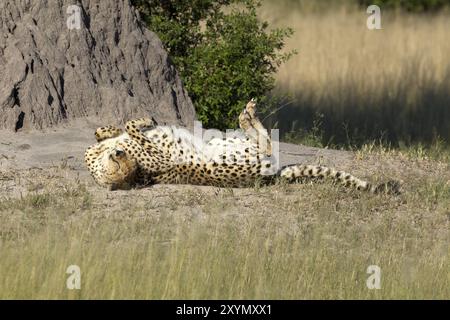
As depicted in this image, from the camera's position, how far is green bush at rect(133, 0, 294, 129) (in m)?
10.2

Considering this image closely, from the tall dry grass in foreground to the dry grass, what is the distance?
3.89 meters

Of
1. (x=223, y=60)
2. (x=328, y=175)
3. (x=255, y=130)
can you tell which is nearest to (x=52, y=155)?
(x=255, y=130)

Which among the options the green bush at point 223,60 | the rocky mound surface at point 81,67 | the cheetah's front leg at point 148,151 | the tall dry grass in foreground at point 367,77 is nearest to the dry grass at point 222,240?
the cheetah's front leg at point 148,151

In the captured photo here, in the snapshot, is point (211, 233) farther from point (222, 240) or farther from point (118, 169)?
point (118, 169)

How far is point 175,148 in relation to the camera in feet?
25.6

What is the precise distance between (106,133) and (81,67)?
0.97 meters

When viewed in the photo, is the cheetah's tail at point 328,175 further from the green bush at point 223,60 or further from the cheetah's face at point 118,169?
the green bush at point 223,60

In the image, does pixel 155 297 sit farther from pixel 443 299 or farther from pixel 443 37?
pixel 443 37

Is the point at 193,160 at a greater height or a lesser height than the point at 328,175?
greater

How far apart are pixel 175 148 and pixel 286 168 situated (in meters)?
0.73

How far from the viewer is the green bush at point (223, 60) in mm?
10234

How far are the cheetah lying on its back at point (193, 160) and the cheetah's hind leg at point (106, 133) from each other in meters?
0.05

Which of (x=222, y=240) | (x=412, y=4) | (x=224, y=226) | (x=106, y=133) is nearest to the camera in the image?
(x=222, y=240)

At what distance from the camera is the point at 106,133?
7.98 m
